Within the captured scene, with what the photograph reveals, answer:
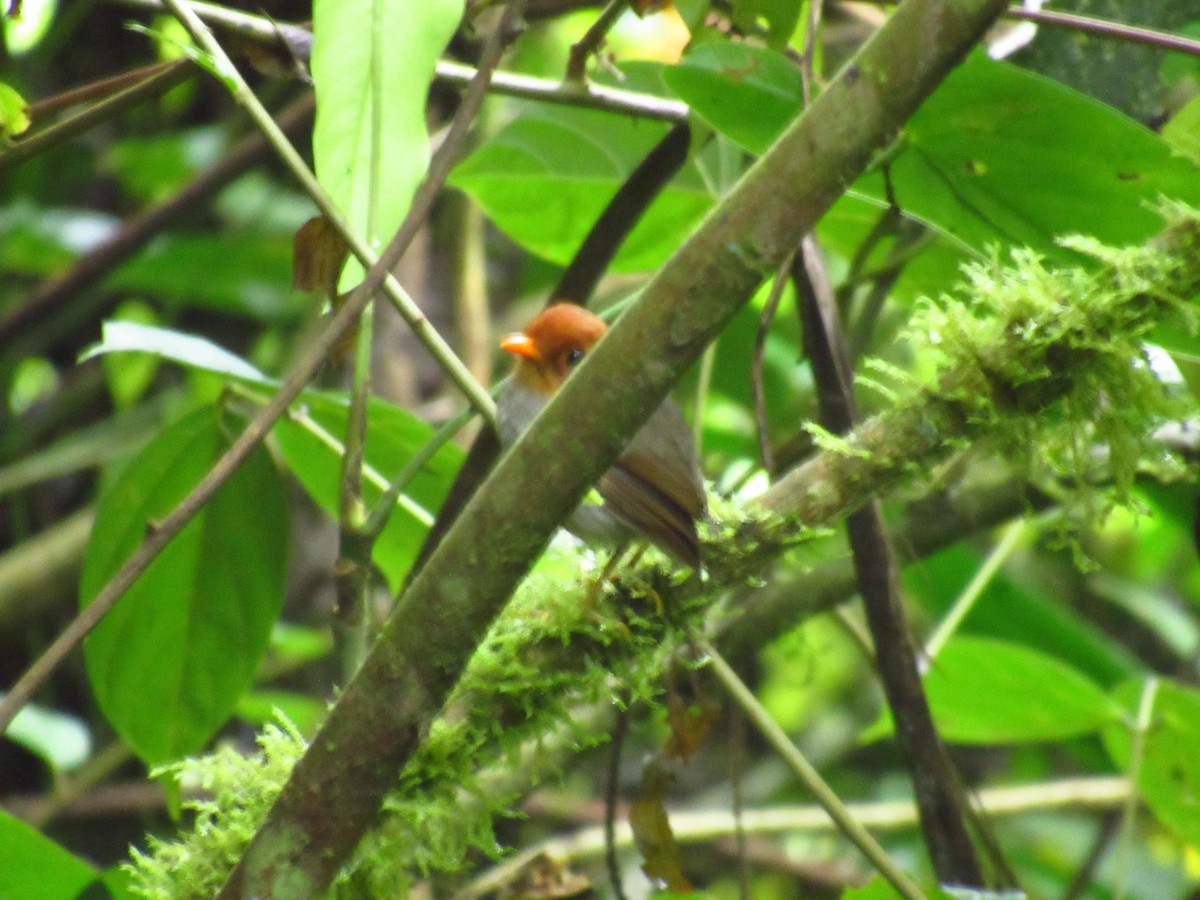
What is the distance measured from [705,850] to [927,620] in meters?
1.15

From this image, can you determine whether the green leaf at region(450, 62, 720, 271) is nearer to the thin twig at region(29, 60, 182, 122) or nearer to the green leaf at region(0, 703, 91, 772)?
the thin twig at region(29, 60, 182, 122)

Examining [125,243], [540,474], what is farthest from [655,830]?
[125,243]

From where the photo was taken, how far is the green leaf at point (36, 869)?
156 cm

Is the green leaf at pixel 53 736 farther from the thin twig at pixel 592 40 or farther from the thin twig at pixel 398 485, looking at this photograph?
the thin twig at pixel 592 40

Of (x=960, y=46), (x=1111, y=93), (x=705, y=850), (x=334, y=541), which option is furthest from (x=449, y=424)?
(x=705, y=850)

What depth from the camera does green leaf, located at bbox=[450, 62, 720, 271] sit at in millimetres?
2281

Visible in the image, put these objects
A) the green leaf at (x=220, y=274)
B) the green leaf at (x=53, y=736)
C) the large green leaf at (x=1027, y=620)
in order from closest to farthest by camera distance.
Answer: the green leaf at (x=53, y=736), the large green leaf at (x=1027, y=620), the green leaf at (x=220, y=274)

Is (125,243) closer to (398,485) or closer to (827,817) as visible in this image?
(398,485)

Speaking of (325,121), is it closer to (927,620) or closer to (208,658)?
(208,658)

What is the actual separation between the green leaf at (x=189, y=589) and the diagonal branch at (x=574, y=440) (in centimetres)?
77

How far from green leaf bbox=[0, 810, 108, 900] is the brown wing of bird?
85cm

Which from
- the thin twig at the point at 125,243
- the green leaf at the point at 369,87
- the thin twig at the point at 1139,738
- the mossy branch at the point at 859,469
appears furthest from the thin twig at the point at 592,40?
the thin twig at the point at 1139,738

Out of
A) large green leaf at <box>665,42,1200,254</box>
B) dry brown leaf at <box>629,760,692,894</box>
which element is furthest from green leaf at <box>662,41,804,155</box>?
dry brown leaf at <box>629,760,692,894</box>

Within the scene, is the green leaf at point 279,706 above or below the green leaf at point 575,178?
below
